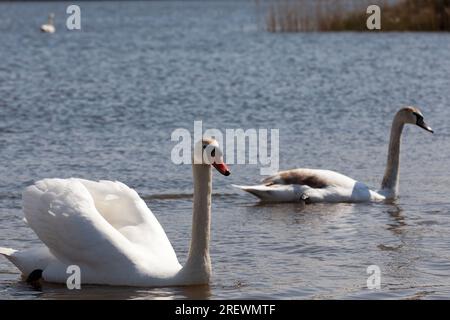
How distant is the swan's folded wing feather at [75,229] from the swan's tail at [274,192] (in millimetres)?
4075

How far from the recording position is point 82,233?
319 inches

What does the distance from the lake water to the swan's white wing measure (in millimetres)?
216

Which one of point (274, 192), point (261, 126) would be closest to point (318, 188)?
point (274, 192)

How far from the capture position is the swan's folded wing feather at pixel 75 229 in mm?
8086

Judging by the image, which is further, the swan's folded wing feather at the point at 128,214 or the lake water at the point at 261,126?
the lake water at the point at 261,126

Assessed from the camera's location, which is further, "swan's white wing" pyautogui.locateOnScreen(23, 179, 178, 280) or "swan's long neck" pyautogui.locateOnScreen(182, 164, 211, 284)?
"swan's long neck" pyautogui.locateOnScreen(182, 164, 211, 284)

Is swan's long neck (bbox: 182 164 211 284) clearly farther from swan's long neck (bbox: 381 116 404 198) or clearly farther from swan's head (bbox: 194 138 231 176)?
swan's long neck (bbox: 381 116 404 198)

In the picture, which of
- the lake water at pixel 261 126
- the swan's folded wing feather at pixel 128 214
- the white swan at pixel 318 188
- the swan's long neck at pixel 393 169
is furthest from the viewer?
the swan's long neck at pixel 393 169

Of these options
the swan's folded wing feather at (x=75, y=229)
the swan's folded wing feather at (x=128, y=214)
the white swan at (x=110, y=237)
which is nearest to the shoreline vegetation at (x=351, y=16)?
the swan's folded wing feather at (x=128, y=214)

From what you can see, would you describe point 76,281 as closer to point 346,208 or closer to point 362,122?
point 346,208

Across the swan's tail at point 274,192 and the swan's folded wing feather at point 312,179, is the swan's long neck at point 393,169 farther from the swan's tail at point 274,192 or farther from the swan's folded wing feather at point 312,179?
the swan's tail at point 274,192

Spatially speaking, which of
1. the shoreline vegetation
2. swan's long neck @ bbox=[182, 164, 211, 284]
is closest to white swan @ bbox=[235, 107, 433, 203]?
swan's long neck @ bbox=[182, 164, 211, 284]

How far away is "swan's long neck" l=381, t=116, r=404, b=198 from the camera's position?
1258cm

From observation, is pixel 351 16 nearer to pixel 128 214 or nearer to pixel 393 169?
pixel 393 169
